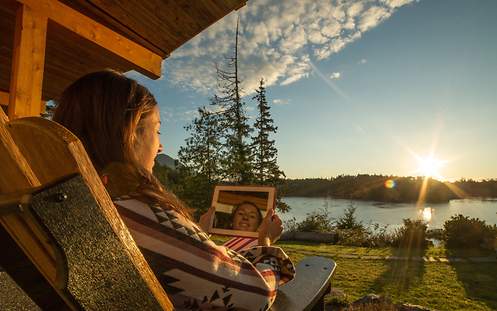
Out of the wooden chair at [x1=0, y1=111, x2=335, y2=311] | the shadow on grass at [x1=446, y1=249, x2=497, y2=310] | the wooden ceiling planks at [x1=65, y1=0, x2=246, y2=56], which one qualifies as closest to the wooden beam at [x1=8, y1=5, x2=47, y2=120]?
the wooden ceiling planks at [x1=65, y1=0, x2=246, y2=56]

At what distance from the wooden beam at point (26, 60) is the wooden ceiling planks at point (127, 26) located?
0.27 meters

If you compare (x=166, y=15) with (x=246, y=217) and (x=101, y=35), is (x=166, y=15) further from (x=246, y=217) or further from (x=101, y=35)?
(x=246, y=217)

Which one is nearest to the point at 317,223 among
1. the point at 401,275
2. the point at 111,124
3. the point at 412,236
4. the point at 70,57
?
the point at 412,236

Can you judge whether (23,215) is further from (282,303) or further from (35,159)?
(282,303)

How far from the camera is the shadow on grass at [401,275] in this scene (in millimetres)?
5961

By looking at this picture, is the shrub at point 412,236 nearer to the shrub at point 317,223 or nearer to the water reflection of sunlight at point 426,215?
the water reflection of sunlight at point 426,215

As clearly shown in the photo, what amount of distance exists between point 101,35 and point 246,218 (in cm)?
317

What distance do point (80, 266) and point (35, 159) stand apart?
0.17m

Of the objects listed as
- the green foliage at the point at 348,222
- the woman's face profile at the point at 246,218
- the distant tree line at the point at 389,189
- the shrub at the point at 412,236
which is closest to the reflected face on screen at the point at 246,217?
the woman's face profile at the point at 246,218

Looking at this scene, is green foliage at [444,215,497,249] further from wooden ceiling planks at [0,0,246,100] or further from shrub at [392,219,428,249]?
wooden ceiling planks at [0,0,246,100]

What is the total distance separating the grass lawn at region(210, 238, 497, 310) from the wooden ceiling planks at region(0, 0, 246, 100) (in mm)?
4515

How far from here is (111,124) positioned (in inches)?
45.8

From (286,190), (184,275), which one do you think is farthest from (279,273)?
(286,190)

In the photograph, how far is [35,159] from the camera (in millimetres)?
453
